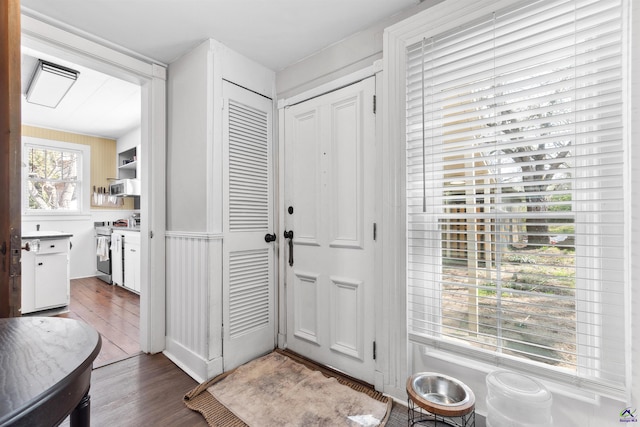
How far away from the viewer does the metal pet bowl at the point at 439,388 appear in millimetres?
1341

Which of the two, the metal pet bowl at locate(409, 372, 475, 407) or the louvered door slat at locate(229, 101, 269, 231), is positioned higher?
the louvered door slat at locate(229, 101, 269, 231)

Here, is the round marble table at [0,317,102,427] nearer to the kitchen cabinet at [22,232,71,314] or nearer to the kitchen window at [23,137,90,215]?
the kitchen cabinet at [22,232,71,314]

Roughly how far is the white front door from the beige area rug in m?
0.18

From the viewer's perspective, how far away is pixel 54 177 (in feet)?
16.0

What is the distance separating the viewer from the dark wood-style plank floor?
1.60m

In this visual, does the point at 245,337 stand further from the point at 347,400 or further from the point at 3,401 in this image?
the point at 3,401

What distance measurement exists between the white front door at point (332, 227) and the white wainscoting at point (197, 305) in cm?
60

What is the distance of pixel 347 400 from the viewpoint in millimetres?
1742

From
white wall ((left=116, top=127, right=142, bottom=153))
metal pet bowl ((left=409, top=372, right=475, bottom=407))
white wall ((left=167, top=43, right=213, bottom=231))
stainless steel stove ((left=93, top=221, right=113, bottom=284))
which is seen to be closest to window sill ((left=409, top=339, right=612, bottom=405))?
metal pet bowl ((left=409, top=372, right=475, bottom=407))

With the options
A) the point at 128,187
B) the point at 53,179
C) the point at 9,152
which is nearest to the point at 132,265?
the point at 128,187

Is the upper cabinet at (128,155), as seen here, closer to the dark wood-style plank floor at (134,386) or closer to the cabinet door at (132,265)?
the cabinet door at (132,265)

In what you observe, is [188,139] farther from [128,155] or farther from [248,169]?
[128,155]

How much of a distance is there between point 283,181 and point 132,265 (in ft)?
9.78

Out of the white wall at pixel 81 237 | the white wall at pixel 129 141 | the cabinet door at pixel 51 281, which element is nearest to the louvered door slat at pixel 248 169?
the cabinet door at pixel 51 281
